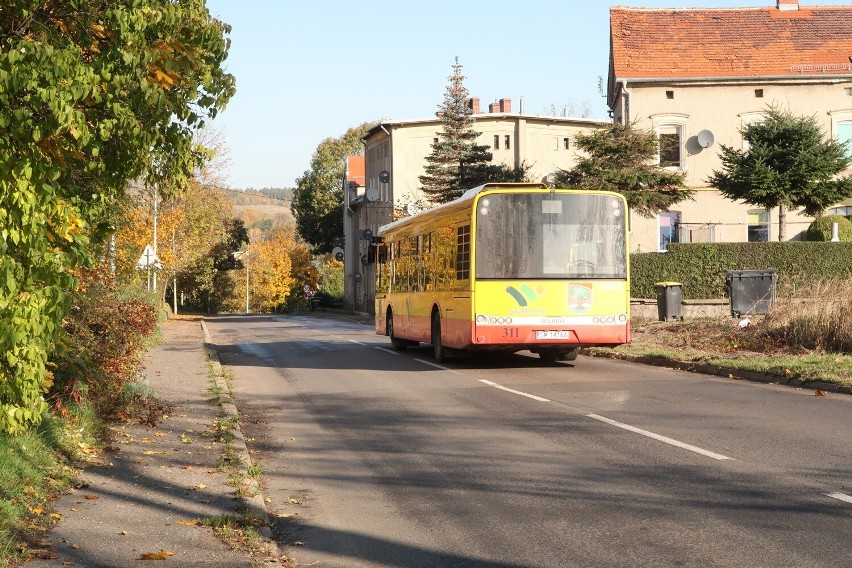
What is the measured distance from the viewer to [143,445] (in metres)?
10.8

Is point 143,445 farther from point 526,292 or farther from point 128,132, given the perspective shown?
point 526,292

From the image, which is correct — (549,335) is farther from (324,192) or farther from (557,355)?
(324,192)

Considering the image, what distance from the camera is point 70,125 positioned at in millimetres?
7164

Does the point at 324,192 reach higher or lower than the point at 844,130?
higher

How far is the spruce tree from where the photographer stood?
204ft

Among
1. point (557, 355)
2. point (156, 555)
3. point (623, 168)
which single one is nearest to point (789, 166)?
point (623, 168)

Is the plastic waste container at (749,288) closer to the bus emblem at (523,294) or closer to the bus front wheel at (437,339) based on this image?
the bus front wheel at (437,339)

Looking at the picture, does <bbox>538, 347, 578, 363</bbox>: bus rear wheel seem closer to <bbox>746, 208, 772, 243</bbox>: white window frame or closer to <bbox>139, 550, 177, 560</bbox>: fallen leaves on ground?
<bbox>139, 550, 177, 560</bbox>: fallen leaves on ground

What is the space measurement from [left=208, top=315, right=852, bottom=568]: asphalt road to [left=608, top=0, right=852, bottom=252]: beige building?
3285 centimetres

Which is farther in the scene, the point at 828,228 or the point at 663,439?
the point at 828,228

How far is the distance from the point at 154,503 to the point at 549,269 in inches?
496

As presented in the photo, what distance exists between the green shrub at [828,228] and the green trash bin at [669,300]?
42.6 ft

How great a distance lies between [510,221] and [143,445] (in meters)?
10.3

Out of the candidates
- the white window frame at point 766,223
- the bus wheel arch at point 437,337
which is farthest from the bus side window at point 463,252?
the white window frame at point 766,223
